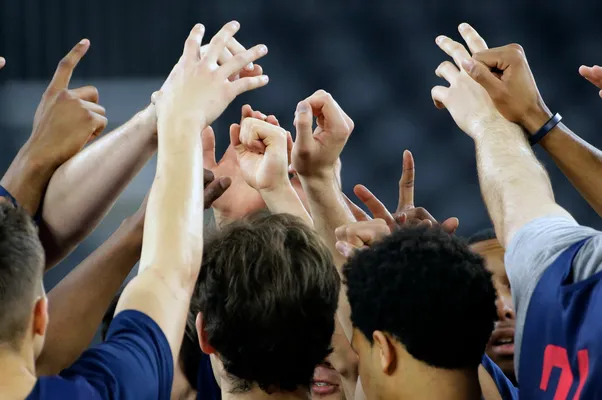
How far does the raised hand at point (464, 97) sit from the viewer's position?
146 cm

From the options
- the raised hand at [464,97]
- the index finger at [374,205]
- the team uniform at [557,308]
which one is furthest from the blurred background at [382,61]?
the team uniform at [557,308]

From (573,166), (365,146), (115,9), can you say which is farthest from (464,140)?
(573,166)

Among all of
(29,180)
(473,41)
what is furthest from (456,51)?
(29,180)

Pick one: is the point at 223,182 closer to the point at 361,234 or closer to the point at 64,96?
the point at 361,234

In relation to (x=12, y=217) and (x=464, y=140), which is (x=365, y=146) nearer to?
(x=464, y=140)

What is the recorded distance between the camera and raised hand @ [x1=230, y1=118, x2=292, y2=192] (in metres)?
1.66

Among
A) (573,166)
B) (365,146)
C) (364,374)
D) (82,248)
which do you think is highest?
(573,166)

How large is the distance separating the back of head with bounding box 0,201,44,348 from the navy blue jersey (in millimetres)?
624

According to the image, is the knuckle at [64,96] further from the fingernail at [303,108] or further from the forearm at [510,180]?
the forearm at [510,180]

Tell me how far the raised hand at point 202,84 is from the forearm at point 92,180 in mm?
160

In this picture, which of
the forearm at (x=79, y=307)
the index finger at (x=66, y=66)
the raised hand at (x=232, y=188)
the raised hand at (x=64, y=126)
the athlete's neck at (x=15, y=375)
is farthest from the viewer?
the raised hand at (x=232, y=188)

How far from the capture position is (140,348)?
1.02 metres

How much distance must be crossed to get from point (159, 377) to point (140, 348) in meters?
0.05

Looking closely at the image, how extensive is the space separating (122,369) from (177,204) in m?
0.24
